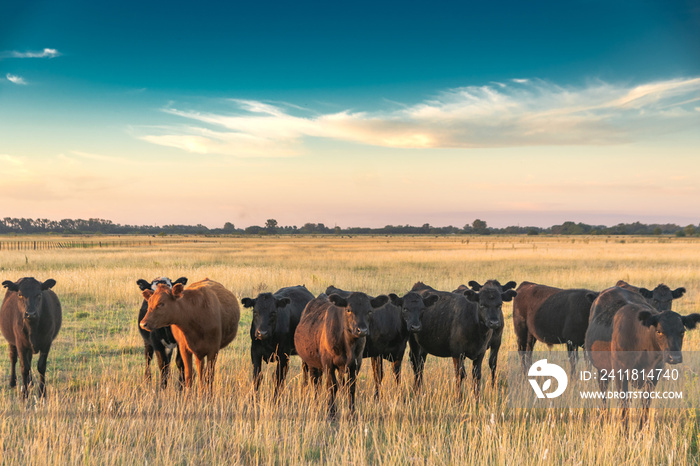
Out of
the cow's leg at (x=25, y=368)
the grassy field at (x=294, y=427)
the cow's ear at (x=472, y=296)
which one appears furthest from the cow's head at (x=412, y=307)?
the cow's leg at (x=25, y=368)

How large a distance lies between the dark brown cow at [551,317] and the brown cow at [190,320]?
624 centimetres

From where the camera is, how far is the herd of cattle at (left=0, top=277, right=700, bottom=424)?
718cm

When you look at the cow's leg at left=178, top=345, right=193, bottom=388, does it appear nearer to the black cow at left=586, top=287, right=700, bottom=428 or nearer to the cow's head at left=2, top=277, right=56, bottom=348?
the cow's head at left=2, top=277, right=56, bottom=348

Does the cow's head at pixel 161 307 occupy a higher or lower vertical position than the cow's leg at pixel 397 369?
higher

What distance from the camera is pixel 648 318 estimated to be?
21.0 ft

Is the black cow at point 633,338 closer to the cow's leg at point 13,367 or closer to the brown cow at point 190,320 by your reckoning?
the brown cow at point 190,320

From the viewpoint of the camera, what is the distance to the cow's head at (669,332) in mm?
6098

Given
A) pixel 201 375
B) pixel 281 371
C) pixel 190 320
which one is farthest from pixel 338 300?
pixel 201 375

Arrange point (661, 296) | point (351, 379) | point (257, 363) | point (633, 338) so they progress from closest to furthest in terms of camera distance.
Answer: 1. point (633, 338)
2. point (351, 379)
3. point (257, 363)
4. point (661, 296)

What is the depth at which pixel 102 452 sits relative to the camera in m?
5.91

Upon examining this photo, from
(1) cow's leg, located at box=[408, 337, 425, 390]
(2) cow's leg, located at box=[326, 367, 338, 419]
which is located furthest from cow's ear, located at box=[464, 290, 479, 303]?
(2) cow's leg, located at box=[326, 367, 338, 419]

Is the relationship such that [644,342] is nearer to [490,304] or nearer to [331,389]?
[490,304]
